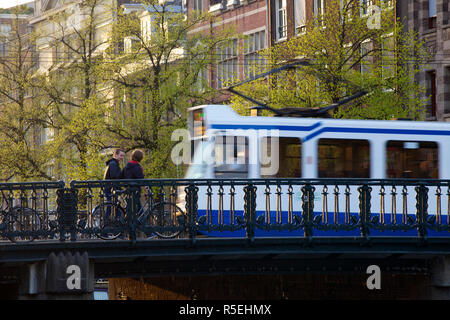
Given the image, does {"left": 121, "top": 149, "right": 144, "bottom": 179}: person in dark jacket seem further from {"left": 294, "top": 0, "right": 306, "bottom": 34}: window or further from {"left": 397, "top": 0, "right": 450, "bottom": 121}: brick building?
{"left": 294, "top": 0, "right": 306, "bottom": 34}: window

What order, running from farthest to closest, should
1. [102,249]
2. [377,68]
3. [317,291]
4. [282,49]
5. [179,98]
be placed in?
[179,98], [282,49], [377,68], [317,291], [102,249]

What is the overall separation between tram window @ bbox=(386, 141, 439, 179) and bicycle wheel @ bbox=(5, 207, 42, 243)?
880cm

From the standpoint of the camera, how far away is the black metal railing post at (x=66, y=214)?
68.6 feet

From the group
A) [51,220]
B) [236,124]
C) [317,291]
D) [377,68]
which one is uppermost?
[377,68]

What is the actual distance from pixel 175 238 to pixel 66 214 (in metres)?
2.05

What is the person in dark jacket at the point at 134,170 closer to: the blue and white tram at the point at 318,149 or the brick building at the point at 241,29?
the blue and white tram at the point at 318,149

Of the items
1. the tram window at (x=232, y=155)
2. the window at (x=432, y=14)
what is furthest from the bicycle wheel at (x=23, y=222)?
the window at (x=432, y=14)

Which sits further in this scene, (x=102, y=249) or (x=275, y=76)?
(x=275, y=76)

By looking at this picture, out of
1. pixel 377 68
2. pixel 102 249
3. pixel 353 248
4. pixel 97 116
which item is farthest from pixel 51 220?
pixel 97 116

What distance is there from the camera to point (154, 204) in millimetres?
21281

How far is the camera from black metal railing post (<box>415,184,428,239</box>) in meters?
22.2

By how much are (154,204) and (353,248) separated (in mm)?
3909

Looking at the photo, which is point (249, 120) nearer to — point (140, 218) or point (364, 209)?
point (364, 209)

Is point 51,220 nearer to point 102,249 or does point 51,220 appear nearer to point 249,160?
point 102,249
